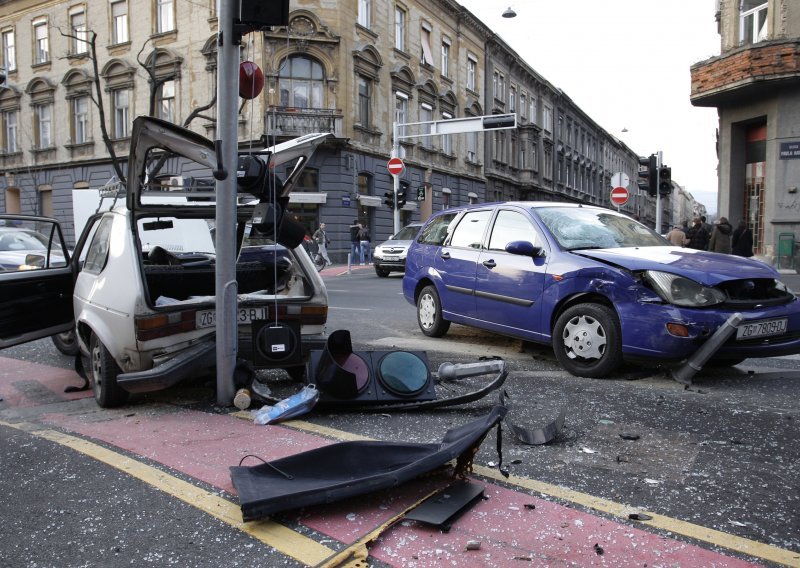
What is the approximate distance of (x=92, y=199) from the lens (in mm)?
21188

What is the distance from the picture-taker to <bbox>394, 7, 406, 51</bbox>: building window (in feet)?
105

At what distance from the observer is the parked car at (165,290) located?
14.9 ft

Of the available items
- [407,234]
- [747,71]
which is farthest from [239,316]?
[747,71]

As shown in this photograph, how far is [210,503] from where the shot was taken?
3.01 m

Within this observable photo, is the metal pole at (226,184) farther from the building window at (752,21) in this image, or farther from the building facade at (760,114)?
the building window at (752,21)

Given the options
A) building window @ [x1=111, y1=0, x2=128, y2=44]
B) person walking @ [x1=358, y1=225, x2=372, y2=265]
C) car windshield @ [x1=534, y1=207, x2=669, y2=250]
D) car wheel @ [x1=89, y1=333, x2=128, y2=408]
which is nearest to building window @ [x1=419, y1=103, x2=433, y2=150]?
person walking @ [x1=358, y1=225, x2=372, y2=265]

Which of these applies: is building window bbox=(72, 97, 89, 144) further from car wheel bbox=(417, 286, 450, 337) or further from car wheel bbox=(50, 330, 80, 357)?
car wheel bbox=(417, 286, 450, 337)

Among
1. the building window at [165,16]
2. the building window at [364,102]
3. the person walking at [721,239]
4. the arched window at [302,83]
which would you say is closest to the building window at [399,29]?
the building window at [364,102]

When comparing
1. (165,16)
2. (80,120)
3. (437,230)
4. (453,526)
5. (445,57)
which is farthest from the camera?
(445,57)

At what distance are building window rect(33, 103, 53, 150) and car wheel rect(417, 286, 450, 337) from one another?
107 ft

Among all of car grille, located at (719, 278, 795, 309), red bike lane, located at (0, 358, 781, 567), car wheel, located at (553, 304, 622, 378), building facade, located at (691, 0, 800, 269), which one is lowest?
red bike lane, located at (0, 358, 781, 567)

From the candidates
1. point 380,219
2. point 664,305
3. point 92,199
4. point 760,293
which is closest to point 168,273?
point 664,305

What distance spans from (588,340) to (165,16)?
29.2 meters

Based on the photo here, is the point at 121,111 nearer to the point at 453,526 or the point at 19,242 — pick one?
the point at 19,242
